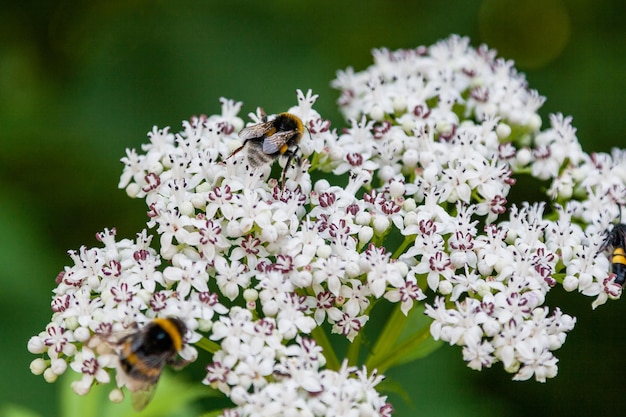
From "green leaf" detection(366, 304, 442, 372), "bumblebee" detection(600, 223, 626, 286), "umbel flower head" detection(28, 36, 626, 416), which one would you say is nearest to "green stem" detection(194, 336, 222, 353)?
"umbel flower head" detection(28, 36, 626, 416)

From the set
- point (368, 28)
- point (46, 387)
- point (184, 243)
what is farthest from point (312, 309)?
point (368, 28)

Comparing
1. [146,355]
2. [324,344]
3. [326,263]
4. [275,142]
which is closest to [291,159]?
[275,142]

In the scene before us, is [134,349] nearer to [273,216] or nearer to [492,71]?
[273,216]

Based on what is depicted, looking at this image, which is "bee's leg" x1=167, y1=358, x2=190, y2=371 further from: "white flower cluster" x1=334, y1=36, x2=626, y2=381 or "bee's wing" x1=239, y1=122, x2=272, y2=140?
"bee's wing" x1=239, y1=122, x2=272, y2=140

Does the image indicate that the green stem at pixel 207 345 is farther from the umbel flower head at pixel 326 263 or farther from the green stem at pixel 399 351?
the green stem at pixel 399 351

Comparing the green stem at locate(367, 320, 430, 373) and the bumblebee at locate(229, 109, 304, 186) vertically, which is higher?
the bumblebee at locate(229, 109, 304, 186)
